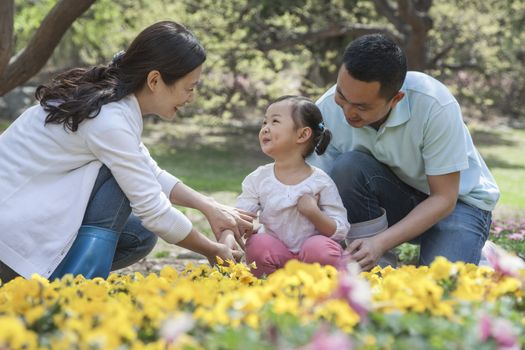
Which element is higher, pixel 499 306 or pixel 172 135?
pixel 499 306

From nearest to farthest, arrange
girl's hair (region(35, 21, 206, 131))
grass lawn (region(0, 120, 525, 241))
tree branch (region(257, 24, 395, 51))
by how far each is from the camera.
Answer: girl's hair (region(35, 21, 206, 131)) → grass lawn (region(0, 120, 525, 241)) → tree branch (region(257, 24, 395, 51))

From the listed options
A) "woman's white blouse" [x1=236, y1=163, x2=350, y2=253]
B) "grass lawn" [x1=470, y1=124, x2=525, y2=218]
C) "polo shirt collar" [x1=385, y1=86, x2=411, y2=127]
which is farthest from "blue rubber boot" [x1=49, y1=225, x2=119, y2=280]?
"grass lawn" [x1=470, y1=124, x2=525, y2=218]

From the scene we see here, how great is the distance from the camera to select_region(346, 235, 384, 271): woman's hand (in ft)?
11.2

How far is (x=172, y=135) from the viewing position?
1648 centimetres

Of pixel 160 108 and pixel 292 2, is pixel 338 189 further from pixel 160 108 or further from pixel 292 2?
pixel 292 2

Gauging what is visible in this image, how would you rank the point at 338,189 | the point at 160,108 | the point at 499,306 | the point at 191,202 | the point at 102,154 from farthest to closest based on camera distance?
the point at 338,189, the point at 191,202, the point at 160,108, the point at 102,154, the point at 499,306

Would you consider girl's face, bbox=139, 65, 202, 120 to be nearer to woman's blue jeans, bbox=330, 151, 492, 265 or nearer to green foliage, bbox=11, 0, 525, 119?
woman's blue jeans, bbox=330, 151, 492, 265

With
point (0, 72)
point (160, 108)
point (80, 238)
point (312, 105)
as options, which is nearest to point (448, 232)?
point (312, 105)

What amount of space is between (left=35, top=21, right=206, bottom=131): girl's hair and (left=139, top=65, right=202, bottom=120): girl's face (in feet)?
0.09

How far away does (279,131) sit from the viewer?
Answer: 374cm

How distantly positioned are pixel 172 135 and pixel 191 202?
1289 centimetres

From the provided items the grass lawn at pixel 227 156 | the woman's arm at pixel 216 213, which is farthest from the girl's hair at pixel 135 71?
the grass lawn at pixel 227 156

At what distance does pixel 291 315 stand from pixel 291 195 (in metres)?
1.89

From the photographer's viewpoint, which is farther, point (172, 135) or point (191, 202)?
point (172, 135)
